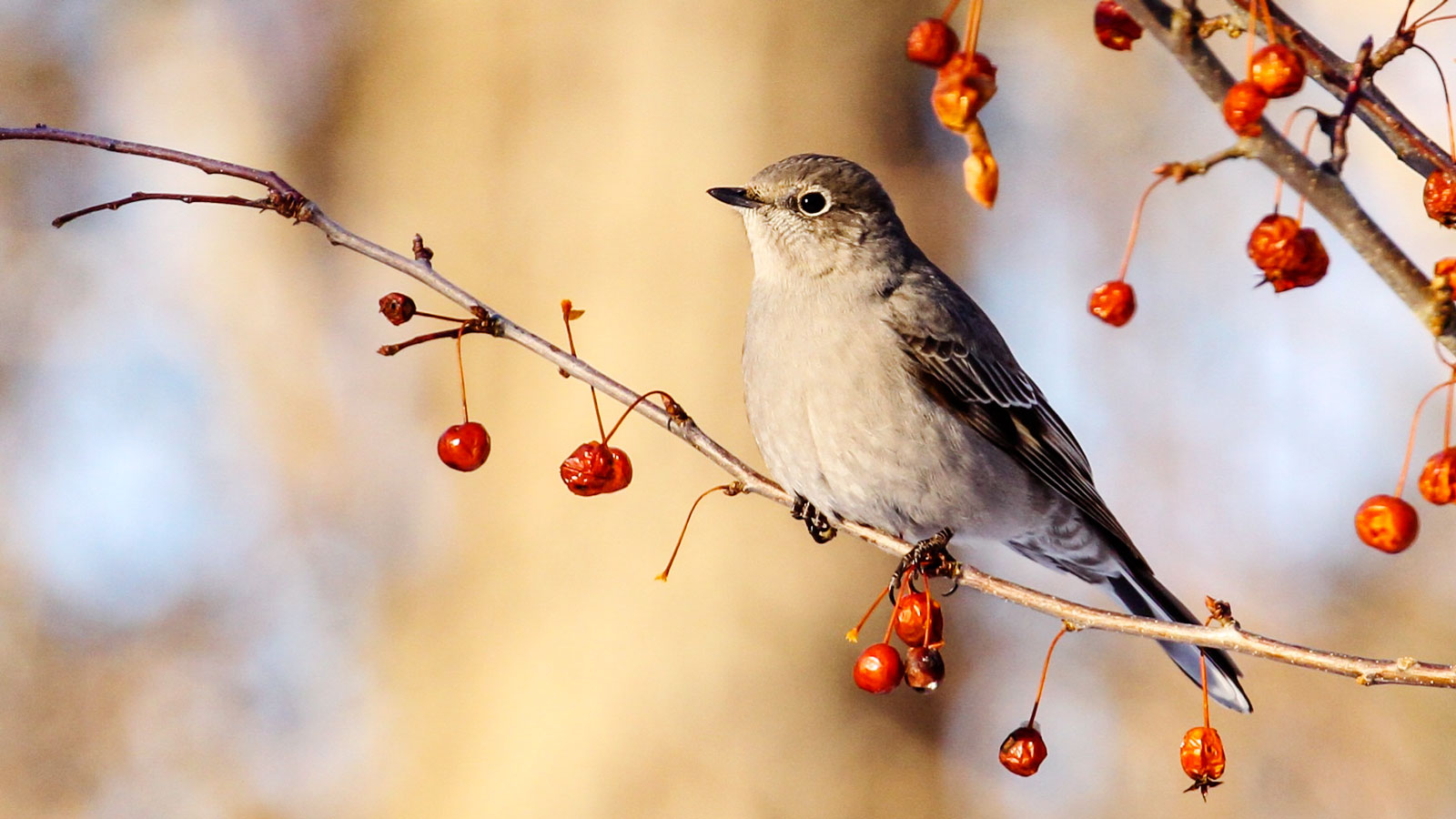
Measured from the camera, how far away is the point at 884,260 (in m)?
5.11

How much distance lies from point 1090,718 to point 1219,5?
19.2 feet

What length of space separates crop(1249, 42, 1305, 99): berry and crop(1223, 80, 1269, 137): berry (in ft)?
0.63

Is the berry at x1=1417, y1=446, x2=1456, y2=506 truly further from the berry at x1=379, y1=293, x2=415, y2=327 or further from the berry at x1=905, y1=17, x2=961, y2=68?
the berry at x1=379, y1=293, x2=415, y2=327

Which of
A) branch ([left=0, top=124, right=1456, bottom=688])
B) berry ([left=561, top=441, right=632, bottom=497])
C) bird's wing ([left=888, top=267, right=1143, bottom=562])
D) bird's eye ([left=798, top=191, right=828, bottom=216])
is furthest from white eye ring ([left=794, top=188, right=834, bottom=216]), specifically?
berry ([left=561, top=441, right=632, bottom=497])

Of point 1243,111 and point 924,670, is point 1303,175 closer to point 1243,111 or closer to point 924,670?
point 1243,111

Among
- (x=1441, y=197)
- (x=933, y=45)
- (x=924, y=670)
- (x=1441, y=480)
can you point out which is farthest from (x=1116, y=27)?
(x=924, y=670)

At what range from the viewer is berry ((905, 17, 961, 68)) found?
2172 millimetres

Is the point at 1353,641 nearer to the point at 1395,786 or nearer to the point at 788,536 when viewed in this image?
the point at 1395,786

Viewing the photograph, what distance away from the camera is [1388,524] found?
8.74 feet

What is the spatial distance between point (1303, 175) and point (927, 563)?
7.73 ft

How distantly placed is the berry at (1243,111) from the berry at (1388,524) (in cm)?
119

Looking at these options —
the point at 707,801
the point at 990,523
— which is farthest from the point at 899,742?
the point at 990,523

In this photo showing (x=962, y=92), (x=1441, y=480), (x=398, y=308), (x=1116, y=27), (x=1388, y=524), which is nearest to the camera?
(x=962, y=92)

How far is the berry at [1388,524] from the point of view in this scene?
2646 mm
